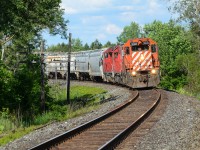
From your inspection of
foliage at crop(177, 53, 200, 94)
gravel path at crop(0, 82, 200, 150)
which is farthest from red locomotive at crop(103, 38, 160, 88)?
foliage at crop(177, 53, 200, 94)

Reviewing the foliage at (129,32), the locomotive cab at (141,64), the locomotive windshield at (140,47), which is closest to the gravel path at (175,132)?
the locomotive cab at (141,64)

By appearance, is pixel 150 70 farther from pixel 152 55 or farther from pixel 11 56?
pixel 11 56

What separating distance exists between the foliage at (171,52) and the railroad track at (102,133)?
32.5 meters

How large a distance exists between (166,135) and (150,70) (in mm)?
17161

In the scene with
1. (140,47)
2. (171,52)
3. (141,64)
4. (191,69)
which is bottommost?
(191,69)

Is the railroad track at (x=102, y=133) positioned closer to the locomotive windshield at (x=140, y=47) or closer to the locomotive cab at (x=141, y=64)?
the locomotive cab at (x=141, y=64)

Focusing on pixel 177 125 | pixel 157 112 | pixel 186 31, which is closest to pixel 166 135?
pixel 177 125

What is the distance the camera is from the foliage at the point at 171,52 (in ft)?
201

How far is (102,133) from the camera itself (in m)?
12.5

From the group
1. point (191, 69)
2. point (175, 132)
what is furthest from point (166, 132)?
point (191, 69)

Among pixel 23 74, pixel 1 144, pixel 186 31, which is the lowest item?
pixel 1 144

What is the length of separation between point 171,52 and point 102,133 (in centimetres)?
6918

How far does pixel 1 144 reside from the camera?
1171 centimetres

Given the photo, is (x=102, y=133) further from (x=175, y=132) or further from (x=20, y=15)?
(x=20, y=15)
